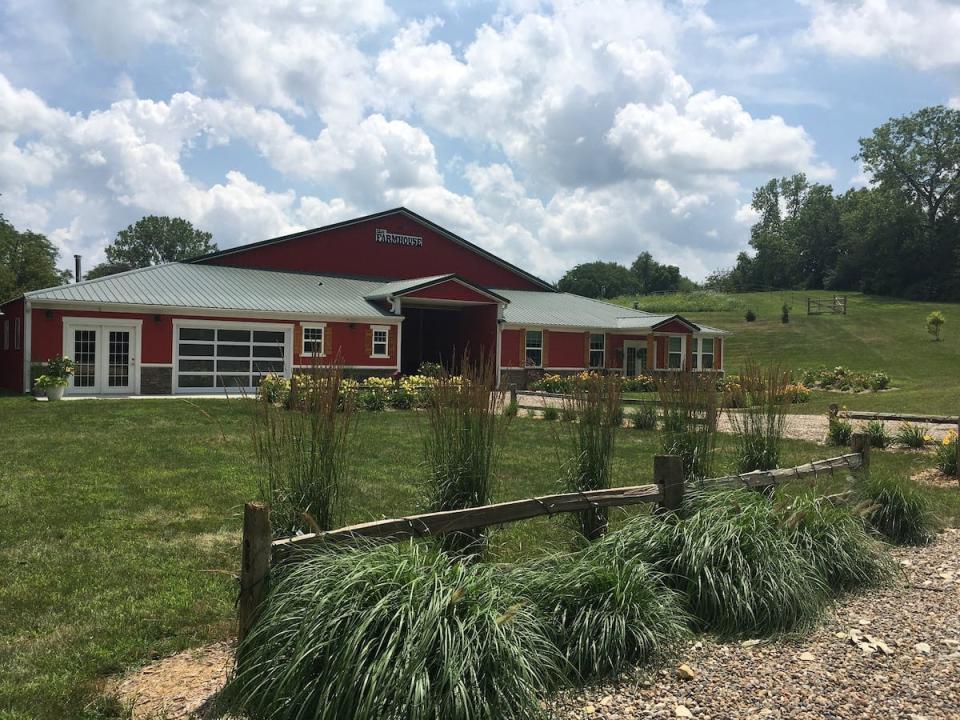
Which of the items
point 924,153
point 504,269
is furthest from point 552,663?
point 924,153

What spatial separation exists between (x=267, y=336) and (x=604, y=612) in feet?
60.1

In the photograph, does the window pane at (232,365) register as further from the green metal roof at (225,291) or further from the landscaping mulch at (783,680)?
the landscaping mulch at (783,680)

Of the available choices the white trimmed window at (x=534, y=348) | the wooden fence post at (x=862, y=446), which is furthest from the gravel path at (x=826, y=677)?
the white trimmed window at (x=534, y=348)

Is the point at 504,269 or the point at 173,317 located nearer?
the point at 173,317

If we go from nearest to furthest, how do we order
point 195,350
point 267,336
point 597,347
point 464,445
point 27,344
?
point 464,445
point 27,344
point 195,350
point 267,336
point 597,347

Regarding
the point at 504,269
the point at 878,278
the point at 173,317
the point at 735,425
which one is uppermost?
the point at 878,278

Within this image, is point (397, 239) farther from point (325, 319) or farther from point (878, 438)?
point (878, 438)

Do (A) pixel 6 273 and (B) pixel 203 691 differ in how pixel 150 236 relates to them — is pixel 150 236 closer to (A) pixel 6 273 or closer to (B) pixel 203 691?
(A) pixel 6 273

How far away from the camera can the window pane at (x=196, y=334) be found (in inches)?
750

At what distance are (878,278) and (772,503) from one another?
211 ft

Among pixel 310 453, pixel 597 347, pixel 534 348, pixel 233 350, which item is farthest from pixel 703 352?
pixel 310 453

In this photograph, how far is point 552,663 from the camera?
301 cm

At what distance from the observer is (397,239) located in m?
26.2

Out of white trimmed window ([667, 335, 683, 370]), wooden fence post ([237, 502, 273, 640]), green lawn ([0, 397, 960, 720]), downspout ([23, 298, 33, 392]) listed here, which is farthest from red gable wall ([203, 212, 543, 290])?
wooden fence post ([237, 502, 273, 640])
